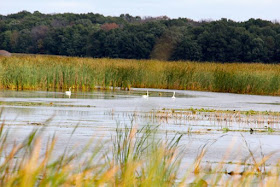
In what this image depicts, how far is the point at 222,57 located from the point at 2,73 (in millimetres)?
36949

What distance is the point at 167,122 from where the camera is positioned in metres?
13.8

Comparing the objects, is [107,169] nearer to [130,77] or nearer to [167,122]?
[167,122]

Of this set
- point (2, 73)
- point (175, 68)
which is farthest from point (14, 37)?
point (2, 73)

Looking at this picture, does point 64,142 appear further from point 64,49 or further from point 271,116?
point 64,49

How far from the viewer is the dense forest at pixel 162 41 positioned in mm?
58469

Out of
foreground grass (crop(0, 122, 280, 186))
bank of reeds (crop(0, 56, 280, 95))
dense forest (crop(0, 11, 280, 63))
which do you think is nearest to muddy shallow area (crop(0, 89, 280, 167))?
foreground grass (crop(0, 122, 280, 186))

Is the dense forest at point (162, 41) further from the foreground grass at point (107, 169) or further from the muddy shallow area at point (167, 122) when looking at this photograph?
the foreground grass at point (107, 169)

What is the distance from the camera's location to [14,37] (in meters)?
77.5

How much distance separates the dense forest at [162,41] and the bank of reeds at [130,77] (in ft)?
89.6

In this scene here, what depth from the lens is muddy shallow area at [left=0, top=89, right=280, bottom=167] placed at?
10258mm

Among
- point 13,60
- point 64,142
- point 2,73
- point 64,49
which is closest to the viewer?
point 64,142

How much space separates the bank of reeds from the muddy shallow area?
3.79 meters

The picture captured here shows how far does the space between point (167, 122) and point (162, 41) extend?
174 feet

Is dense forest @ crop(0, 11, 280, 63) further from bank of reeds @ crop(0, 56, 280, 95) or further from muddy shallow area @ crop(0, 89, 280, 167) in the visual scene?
muddy shallow area @ crop(0, 89, 280, 167)
